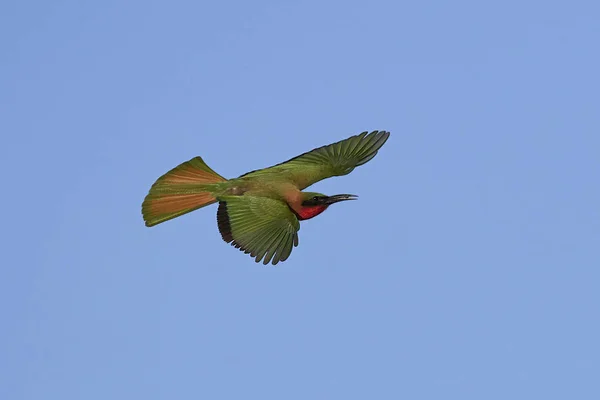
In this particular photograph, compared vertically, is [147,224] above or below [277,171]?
below

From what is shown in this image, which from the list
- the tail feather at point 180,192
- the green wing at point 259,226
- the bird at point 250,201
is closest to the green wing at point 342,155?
the bird at point 250,201

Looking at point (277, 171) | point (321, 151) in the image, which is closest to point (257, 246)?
point (277, 171)

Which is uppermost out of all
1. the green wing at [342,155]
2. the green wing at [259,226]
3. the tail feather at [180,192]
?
the green wing at [342,155]

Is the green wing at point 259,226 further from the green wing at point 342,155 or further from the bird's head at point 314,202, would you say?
the green wing at point 342,155

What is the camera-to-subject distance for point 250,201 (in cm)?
2284

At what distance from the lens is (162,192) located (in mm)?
23344

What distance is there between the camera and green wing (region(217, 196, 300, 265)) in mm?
22359

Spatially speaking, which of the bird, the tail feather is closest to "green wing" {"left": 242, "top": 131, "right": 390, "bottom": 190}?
the bird

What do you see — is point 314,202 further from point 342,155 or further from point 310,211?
point 342,155

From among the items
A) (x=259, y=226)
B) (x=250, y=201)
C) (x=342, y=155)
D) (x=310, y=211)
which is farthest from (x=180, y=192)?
(x=342, y=155)

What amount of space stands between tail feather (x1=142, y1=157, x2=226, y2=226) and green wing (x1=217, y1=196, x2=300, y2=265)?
0.70 metres

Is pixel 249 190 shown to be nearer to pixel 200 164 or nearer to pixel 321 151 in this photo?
pixel 200 164

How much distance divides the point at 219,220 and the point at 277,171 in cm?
210

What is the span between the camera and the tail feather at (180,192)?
2317 centimetres
